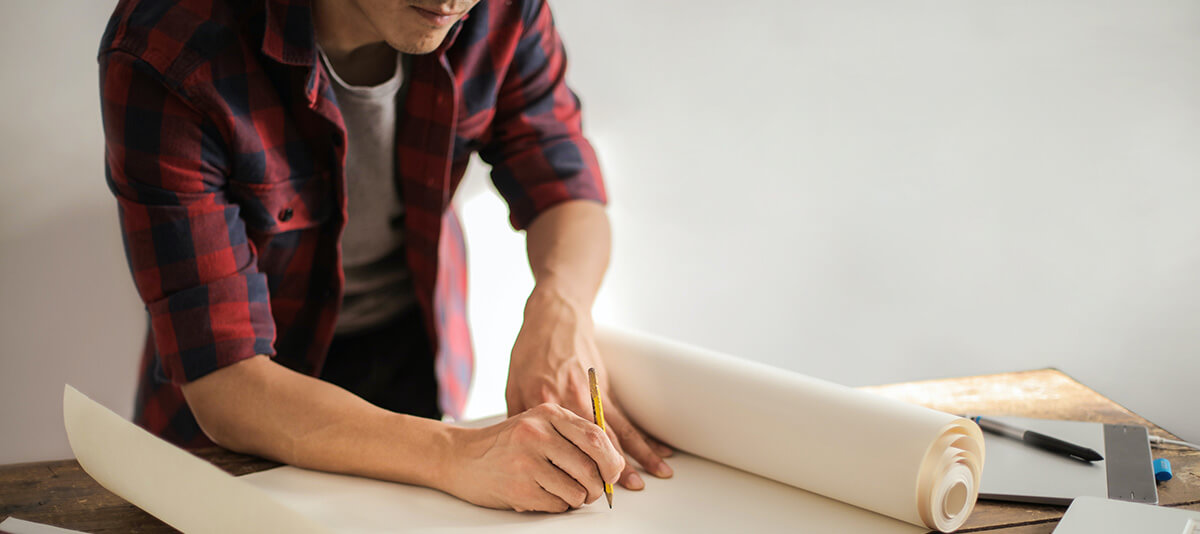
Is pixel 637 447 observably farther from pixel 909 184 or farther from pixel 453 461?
pixel 909 184

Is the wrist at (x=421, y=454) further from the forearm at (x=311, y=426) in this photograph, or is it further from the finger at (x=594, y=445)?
the finger at (x=594, y=445)

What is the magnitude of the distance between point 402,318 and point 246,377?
1.81ft

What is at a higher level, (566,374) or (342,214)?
(342,214)

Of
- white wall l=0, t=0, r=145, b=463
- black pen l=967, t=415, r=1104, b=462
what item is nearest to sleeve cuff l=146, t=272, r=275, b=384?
white wall l=0, t=0, r=145, b=463

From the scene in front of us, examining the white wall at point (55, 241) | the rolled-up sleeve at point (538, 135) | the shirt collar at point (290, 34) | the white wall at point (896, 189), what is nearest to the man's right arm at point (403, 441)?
the shirt collar at point (290, 34)

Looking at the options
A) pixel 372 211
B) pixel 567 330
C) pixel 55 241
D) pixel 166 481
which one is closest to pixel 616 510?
pixel 567 330

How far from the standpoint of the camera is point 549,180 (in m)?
1.40

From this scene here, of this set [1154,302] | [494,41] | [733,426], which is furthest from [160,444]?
[1154,302]

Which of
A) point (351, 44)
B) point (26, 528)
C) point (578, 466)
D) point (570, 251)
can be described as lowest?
point (26, 528)

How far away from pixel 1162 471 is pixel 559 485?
0.64m

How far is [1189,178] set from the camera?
7.58 feet

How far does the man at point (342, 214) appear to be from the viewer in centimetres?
101

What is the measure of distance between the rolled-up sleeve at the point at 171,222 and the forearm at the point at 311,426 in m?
0.03

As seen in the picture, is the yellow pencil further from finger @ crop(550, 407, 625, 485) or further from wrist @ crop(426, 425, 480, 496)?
wrist @ crop(426, 425, 480, 496)
